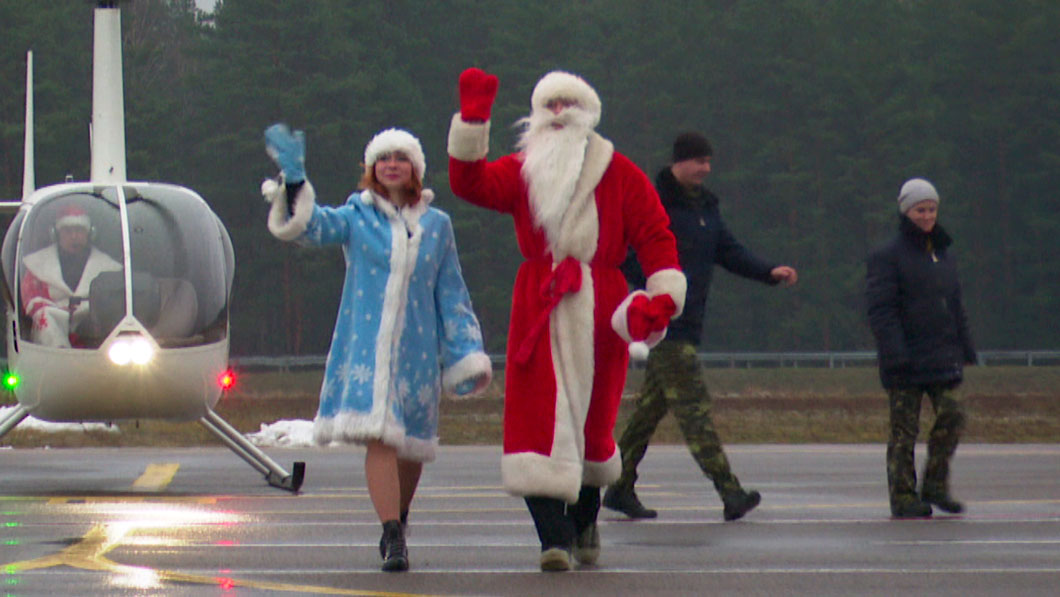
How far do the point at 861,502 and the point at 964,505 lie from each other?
2.38 feet

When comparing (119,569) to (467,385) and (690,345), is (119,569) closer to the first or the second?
(467,385)

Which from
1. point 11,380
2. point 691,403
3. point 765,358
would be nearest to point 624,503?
point 691,403

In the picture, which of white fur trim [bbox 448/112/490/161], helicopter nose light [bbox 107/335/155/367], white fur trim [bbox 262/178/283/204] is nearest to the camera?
white fur trim [bbox 448/112/490/161]

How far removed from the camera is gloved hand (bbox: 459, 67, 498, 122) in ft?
28.0

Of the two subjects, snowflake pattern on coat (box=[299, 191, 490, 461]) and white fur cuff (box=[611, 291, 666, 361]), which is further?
snowflake pattern on coat (box=[299, 191, 490, 461])

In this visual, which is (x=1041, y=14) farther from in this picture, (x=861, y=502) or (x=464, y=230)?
(x=861, y=502)

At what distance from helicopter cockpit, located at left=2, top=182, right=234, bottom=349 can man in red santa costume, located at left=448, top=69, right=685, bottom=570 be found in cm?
491

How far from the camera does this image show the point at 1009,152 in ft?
224

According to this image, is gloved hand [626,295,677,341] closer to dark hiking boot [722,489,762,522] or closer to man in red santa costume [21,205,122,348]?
dark hiking boot [722,489,762,522]

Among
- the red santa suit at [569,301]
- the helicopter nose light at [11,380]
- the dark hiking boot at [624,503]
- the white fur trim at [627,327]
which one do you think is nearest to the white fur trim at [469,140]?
the red santa suit at [569,301]

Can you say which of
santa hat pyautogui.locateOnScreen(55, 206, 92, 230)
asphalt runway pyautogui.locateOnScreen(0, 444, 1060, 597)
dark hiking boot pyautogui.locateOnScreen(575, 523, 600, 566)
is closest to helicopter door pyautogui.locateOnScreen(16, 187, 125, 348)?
santa hat pyautogui.locateOnScreen(55, 206, 92, 230)

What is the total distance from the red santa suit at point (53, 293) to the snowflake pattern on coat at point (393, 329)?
4.48m

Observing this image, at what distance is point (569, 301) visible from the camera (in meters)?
8.77

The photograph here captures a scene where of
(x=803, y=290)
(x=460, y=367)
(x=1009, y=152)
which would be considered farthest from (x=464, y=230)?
(x=460, y=367)
